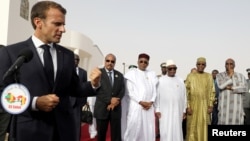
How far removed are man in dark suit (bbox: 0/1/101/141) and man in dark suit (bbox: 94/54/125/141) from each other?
149 inches

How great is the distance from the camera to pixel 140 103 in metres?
6.17

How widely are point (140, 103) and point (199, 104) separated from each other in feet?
5.03

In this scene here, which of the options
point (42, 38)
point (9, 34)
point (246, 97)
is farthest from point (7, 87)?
point (9, 34)

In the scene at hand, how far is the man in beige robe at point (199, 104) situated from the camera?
6.98 m

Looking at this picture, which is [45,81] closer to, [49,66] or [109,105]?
[49,66]

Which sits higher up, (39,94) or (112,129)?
(39,94)

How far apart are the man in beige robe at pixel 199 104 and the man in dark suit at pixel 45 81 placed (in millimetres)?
5034

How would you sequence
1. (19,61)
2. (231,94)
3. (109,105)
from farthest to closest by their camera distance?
(231,94), (109,105), (19,61)

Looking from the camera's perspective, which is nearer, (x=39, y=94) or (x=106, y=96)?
(x=39, y=94)

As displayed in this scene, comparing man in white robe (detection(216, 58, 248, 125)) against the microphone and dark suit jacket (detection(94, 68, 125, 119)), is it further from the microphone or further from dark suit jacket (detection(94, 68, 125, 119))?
the microphone

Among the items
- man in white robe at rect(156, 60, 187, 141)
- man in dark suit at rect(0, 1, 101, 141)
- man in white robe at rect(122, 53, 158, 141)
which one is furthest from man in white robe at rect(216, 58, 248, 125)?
man in dark suit at rect(0, 1, 101, 141)

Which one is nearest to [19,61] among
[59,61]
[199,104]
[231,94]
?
[59,61]

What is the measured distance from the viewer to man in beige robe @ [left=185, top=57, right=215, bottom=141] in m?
6.98

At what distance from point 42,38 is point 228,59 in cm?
543
